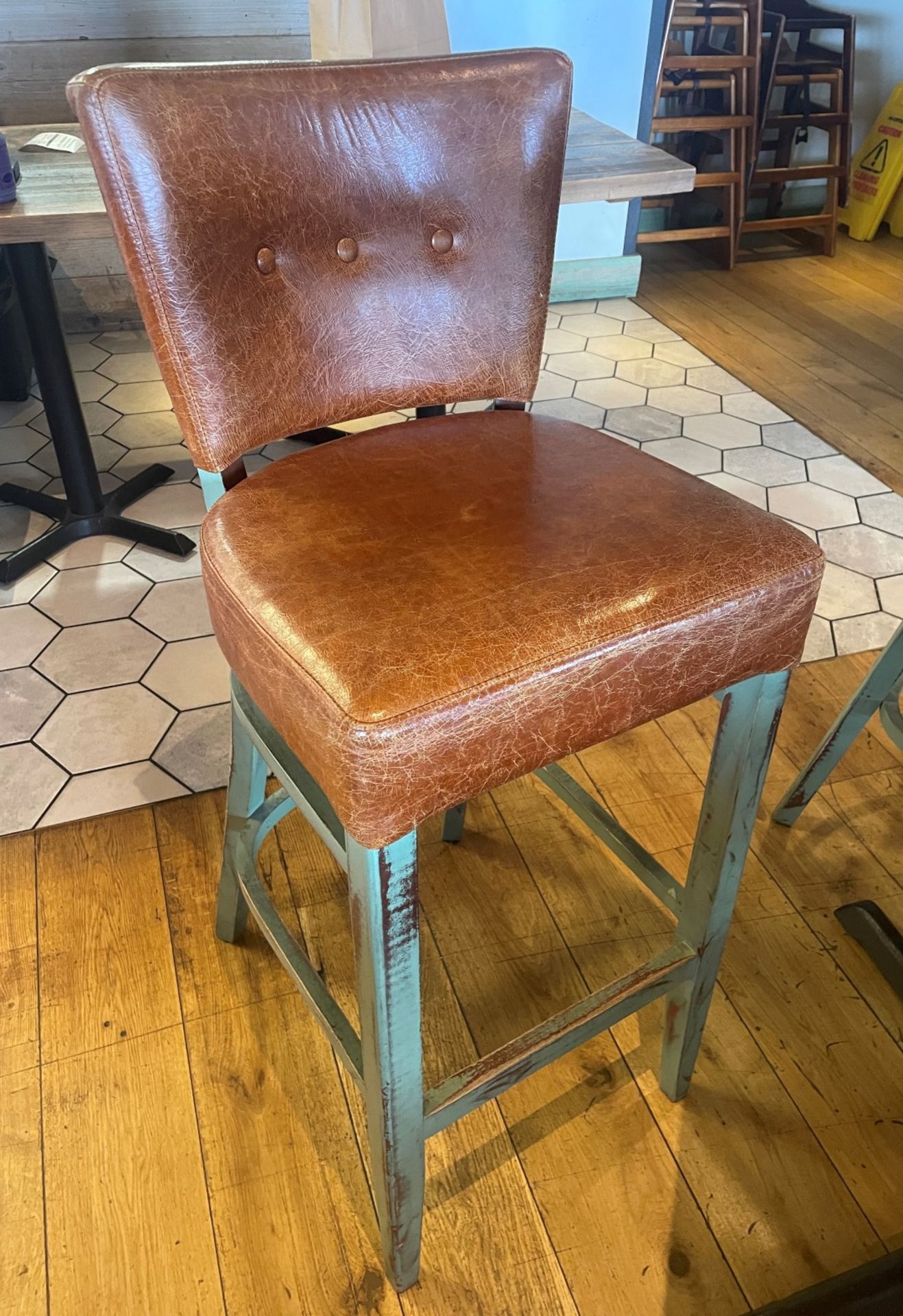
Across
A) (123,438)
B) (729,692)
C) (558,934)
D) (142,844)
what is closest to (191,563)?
(123,438)

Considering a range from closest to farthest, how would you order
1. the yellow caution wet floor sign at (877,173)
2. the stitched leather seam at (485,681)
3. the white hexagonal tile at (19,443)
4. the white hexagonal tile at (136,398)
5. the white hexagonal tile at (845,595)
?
the stitched leather seam at (485,681), the white hexagonal tile at (845,595), the white hexagonal tile at (19,443), the white hexagonal tile at (136,398), the yellow caution wet floor sign at (877,173)

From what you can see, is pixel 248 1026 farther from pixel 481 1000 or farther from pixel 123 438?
pixel 123 438

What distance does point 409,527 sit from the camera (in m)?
0.81

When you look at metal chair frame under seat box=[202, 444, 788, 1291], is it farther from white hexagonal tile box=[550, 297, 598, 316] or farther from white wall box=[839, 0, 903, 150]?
white wall box=[839, 0, 903, 150]

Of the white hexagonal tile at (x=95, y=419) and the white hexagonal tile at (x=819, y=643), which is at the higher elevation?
the white hexagonal tile at (x=95, y=419)

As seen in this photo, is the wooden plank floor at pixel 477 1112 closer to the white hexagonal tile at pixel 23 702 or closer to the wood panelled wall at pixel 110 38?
the white hexagonal tile at pixel 23 702

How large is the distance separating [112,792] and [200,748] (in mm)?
151

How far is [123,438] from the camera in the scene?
246 cm

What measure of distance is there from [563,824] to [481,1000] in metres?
0.32

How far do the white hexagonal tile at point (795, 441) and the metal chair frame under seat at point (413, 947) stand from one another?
1677 millimetres

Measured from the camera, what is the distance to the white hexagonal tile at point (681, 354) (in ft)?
9.59

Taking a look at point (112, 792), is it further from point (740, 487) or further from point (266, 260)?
point (740, 487)

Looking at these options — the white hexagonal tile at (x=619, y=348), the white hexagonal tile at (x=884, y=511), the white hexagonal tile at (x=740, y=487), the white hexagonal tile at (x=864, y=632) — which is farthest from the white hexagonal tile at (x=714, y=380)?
the white hexagonal tile at (x=864, y=632)

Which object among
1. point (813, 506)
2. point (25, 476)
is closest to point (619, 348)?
point (813, 506)
